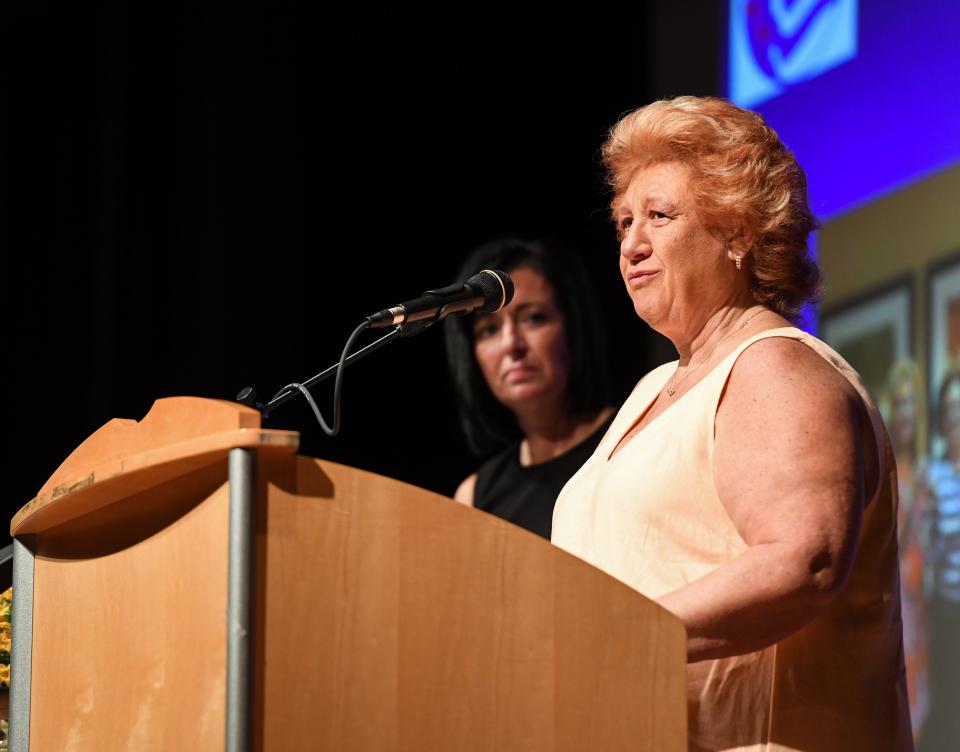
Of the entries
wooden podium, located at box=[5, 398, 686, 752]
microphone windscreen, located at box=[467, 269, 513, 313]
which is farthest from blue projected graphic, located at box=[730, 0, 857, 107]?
wooden podium, located at box=[5, 398, 686, 752]

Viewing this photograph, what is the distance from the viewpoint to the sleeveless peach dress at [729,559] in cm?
153

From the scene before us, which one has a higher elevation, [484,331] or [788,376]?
[484,331]

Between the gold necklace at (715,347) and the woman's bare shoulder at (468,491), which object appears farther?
the woman's bare shoulder at (468,491)

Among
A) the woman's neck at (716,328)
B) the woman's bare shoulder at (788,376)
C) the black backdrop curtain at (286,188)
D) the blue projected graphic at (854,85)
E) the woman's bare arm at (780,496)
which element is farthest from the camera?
the black backdrop curtain at (286,188)

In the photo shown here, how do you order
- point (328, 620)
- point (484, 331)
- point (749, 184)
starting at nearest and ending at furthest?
point (328, 620), point (749, 184), point (484, 331)

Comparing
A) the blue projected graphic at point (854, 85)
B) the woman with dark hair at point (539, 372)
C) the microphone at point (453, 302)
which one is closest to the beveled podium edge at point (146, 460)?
the microphone at point (453, 302)

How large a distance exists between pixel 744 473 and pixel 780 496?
0.23 feet

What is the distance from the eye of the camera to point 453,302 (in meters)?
1.80

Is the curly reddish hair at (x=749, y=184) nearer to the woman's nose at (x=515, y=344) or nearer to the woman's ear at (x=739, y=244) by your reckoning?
the woman's ear at (x=739, y=244)

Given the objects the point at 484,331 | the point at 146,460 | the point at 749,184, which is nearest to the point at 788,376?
the point at 749,184

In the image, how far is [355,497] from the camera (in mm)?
1158

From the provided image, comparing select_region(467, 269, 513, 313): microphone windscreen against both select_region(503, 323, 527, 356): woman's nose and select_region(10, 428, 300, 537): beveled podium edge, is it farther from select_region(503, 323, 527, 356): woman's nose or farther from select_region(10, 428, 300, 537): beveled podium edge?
select_region(503, 323, 527, 356): woman's nose

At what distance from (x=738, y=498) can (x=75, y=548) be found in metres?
0.78

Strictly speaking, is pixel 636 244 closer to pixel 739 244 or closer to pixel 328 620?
pixel 739 244
